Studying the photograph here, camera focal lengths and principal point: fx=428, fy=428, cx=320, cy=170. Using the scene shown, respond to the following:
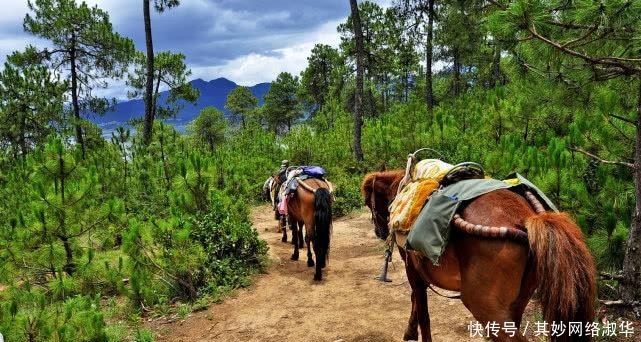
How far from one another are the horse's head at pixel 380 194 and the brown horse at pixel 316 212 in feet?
3.65

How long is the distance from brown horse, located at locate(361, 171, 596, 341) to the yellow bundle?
1.58 feet

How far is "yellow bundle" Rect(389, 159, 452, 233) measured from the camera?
368 cm

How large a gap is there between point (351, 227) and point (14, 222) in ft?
23.6

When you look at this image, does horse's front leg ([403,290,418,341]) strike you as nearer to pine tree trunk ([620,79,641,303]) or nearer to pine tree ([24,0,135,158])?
pine tree trunk ([620,79,641,303])

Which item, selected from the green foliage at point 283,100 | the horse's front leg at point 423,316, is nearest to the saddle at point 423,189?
the horse's front leg at point 423,316

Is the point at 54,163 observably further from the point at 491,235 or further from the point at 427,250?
the point at 491,235

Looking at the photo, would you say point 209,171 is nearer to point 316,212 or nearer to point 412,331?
point 316,212

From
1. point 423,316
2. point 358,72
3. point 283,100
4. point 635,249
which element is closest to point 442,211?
point 423,316

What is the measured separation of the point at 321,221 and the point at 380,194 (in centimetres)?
140

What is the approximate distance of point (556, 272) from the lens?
2.51m

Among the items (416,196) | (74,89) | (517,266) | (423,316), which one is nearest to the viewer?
(517,266)

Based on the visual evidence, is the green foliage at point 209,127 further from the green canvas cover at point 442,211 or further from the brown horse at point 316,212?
the green canvas cover at point 442,211

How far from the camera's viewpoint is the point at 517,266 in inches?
108

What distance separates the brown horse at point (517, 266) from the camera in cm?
253
